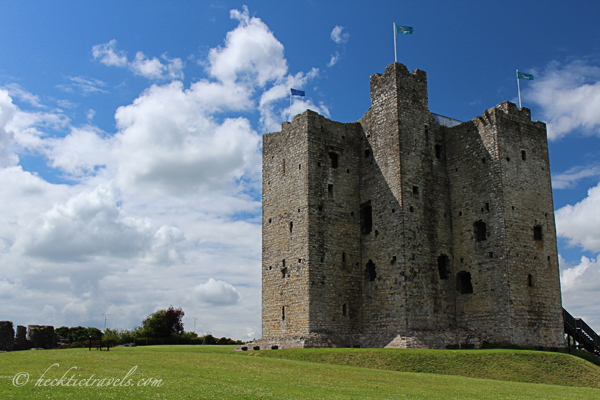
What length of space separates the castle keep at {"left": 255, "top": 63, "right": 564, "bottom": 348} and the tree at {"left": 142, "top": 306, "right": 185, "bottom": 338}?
22143 millimetres

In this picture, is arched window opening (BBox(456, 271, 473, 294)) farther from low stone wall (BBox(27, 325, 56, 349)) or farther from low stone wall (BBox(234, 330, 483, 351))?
low stone wall (BBox(27, 325, 56, 349))

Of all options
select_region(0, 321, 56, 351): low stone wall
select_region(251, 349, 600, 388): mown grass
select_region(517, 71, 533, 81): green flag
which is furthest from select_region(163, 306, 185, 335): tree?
select_region(517, 71, 533, 81): green flag

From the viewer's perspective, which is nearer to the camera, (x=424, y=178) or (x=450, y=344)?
(x=450, y=344)

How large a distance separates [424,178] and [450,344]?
30.7ft

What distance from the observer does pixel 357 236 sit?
101 feet

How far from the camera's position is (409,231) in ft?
92.6

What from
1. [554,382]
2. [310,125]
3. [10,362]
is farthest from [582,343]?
[10,362]

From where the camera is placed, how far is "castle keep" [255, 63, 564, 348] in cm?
2741

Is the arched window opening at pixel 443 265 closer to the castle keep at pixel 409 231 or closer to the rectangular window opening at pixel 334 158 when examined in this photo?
the castle keep at pixel 409 231

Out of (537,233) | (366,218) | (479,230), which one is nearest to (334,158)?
(366,218)

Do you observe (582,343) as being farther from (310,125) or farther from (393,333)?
(310,125)

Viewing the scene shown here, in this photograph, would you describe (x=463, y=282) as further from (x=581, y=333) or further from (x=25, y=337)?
(x=25, y=337)

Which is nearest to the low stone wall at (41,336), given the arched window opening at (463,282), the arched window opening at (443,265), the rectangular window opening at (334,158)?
the rectangular window opening at (334,158)

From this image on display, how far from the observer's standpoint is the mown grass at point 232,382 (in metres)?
11.5
